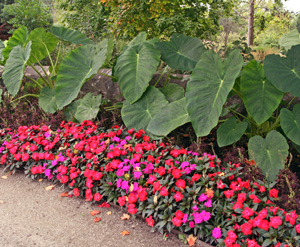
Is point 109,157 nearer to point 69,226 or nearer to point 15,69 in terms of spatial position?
point 69,226

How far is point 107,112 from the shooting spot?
3641 mm

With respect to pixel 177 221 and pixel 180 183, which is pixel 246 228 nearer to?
pixel 177 221

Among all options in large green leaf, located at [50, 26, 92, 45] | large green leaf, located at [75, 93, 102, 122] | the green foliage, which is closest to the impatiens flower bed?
large green leaf, located at [75, 93, 102, 122]

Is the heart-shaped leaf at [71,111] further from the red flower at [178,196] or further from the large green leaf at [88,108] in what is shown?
the red flower at [178,196]

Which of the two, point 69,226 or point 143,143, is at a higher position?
point 143,143

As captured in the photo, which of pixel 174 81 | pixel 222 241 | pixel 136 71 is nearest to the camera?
pixel 222 241

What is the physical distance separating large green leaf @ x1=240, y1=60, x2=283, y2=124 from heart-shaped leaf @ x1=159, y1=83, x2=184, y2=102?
787mm

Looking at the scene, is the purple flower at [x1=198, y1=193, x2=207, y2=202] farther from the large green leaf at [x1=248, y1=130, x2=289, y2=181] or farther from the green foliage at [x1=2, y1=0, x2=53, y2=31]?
the green foliage at [x1=2, y1=0, x2=53, y2=31]

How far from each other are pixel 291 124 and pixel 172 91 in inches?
46.6

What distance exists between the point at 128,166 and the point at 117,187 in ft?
0.57

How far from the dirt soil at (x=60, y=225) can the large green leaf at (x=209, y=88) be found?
826 mm

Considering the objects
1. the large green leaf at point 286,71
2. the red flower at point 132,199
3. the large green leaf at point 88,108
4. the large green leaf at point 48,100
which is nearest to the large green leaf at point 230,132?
the large green leaf at point 286,71

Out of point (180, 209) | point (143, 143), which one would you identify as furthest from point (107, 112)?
point (180, 209)

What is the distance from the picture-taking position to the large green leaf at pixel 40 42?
3.92m
